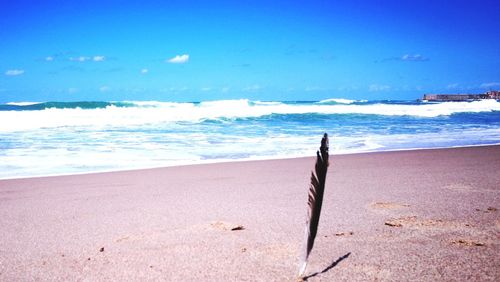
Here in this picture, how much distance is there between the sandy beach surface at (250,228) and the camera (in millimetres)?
1994

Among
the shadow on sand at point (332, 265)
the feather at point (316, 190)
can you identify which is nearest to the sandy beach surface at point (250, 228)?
the shadow on sand at point (332, 265)

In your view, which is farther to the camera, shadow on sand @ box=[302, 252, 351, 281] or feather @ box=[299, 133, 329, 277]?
shadow on sand @ box=[302, 252, 351, 281]

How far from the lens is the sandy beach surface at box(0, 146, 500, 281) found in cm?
199

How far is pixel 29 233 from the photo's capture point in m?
2.78

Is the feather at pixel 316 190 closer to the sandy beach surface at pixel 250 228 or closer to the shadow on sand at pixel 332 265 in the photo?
the shadow on sand at pixel 332 265

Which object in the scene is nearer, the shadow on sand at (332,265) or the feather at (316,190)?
the feather at (316,190)

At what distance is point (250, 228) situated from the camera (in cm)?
270

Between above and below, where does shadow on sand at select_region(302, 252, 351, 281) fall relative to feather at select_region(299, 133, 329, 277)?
below

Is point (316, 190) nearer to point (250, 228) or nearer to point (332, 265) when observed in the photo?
point (332, 265)

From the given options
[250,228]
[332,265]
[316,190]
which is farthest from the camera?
[250,228]

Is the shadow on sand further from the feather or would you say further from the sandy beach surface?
the feather

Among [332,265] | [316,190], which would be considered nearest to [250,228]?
[332,265]

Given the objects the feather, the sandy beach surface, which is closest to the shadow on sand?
the sandy beach surface

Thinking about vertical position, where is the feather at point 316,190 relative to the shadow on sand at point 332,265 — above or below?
above
